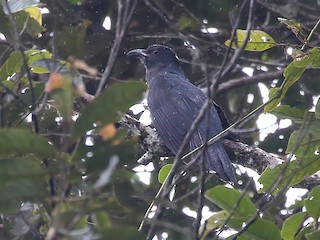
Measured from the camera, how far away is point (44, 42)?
550 centimetres

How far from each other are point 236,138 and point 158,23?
1.39 meters

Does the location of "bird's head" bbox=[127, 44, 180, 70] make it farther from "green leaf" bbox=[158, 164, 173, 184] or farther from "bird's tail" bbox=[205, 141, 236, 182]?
"green leaf" bbox=[158, 164, 173, 184]

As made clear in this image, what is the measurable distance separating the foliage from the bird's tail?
9.4 inches

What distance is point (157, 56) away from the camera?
6598mm

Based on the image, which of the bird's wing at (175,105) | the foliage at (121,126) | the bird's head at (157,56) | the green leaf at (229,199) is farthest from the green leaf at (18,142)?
the bird's head at (157,56)

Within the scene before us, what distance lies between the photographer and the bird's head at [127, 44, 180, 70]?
627 centimetres

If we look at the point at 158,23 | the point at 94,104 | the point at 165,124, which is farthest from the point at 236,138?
the point at 94,104

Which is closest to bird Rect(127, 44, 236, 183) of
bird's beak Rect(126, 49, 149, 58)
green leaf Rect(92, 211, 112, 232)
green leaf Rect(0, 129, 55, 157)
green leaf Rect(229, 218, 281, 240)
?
bird's beak Rect(126, 49, 149, 58)

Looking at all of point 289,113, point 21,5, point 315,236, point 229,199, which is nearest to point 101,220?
point 229,199

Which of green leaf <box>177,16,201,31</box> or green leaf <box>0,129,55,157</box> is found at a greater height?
green leaf <box>177,16,201,31</box>

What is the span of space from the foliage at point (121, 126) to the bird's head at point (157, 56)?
0.08 m

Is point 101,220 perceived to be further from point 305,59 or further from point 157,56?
point 157,56

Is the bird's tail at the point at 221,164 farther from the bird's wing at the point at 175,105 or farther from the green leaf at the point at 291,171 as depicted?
the green leaf at the point at 291,171

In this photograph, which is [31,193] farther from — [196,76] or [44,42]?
[196,76]
